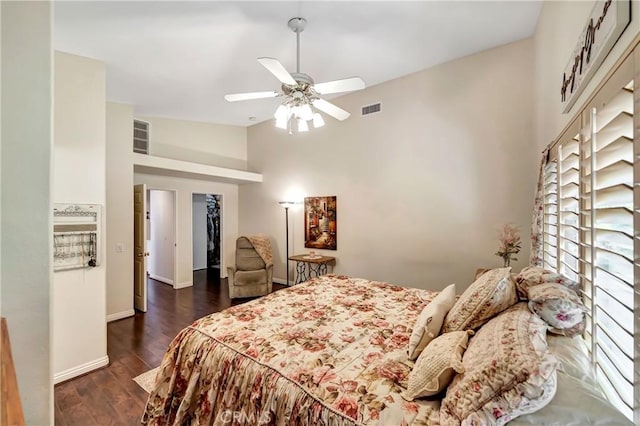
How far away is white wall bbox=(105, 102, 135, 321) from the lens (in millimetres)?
3793

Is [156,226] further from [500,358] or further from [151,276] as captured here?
[500,358]

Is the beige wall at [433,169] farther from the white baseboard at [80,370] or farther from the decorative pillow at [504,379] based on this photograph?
the white baseboard at [80,370]

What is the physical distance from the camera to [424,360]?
3.92 feet

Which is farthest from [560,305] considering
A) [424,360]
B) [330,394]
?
[330,394]

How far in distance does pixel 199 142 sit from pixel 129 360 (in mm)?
4077

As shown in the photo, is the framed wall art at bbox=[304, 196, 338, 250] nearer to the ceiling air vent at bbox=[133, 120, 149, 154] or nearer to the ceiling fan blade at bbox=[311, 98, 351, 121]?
Result: the ceiling fan blade at bbox=[311, 98, 351, 121]

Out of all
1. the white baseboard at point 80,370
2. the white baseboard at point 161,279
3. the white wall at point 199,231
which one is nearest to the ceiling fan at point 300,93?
the white baseboard at point 80,370

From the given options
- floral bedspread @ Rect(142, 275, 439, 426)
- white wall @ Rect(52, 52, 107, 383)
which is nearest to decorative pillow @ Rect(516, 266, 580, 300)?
Answer: floral bedspread @ Rect(142, 275, 439, 426)

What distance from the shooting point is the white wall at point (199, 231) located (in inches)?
286

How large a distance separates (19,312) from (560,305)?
2.45 meters

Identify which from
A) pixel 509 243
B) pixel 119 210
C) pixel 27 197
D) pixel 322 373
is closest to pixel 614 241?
pixel 322 373

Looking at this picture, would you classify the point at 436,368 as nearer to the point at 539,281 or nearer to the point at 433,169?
the point at 539,281

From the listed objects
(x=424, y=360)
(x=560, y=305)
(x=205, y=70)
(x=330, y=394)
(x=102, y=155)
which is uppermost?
(x=205, y=70)

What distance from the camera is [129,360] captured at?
2.83 metres
